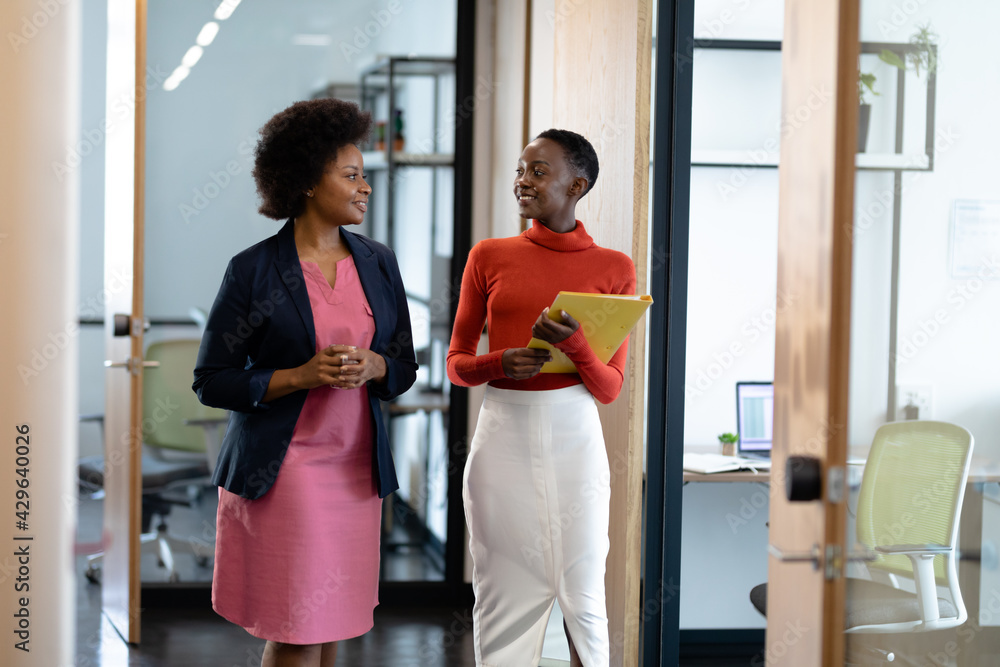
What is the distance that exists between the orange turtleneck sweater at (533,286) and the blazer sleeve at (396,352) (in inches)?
5.0

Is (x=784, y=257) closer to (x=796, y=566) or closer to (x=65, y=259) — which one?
(x=796, y=566)

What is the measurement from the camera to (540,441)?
2.11 m

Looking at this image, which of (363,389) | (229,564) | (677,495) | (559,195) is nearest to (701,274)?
(677,495)

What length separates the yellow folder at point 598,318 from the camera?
6.16 ft

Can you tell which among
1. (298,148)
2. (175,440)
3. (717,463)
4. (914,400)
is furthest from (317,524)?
(175,440)

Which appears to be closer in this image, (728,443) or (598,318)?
(598,318)

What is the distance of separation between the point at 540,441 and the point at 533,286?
1.15 ft

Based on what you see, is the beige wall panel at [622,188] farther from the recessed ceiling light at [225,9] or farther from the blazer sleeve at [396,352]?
the recessed ceiling light at [225,9]

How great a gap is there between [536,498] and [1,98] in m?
1.51

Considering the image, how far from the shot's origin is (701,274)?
11.0ft

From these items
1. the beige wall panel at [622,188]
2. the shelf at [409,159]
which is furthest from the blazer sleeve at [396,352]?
the shelf at [409,159]

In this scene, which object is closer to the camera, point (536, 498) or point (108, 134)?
point (536, 498)

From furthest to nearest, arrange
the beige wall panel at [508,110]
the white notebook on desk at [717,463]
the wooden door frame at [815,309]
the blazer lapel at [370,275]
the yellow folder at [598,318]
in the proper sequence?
the beige wall panel at [508,110] → the white notebook on desk at [717,463] → the blazer lapel at [370,275] → the yellow folder at [598,318] → the wooden door frame at [815,309]

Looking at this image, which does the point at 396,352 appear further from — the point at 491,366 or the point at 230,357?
the point at 230,357
